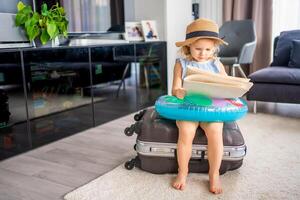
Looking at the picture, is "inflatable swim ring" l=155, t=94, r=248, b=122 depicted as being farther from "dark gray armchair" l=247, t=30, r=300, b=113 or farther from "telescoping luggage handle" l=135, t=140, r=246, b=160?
"dark gray armchair" l=247, t=30, r=300, b=113

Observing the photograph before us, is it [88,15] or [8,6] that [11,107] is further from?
[88,15]

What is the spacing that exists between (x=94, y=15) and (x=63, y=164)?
138 centimetres

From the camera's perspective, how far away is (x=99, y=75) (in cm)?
243

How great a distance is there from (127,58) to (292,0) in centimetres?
211

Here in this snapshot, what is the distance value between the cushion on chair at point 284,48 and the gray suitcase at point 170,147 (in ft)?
5.52

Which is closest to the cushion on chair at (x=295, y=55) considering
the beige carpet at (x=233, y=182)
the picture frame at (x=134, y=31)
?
the beige carpet at (x=233, y=182)

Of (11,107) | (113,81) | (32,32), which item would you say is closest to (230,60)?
(113,81)

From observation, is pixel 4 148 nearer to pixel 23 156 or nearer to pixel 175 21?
pixel 23 156

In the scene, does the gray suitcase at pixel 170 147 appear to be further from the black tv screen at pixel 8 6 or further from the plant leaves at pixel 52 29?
the black tv screen at pixel 8 6

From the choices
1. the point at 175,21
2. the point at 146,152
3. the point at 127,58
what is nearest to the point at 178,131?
the point at 146,152

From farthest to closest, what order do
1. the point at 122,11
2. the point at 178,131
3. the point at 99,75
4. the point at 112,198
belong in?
the point at 122,11
the point at 99,75
the point at 178,131
the point at 112,198

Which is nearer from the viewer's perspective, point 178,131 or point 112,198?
point 112,198

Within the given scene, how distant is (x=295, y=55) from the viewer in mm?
2723

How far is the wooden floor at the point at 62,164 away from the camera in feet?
4.60
